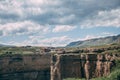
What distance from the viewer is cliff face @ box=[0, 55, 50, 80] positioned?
128375 millimetres

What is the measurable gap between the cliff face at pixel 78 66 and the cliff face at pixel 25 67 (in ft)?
43.7

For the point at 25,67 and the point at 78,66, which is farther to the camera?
the point at 25,67

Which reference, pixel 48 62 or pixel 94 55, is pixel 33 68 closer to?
pixel 48 62

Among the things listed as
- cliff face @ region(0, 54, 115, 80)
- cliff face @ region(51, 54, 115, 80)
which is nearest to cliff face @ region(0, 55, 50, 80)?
cliff face @ region(0, 54, 115, 80)

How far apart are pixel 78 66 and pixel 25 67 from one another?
79.9 ft

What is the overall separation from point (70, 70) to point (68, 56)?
5.46 m

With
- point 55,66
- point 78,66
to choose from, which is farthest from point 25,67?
point 78,66

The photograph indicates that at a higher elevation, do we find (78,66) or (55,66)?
(55,66)

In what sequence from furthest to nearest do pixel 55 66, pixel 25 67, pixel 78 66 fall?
1. pixel 25 67
2. pixel 78 66
3. pixel 55 66

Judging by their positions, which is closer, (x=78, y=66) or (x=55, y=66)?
(x=55, y=66)

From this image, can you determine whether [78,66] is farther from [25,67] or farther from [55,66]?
[25,67]

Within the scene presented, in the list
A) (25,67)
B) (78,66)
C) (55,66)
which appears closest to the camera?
(55,66)

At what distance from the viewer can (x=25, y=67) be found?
132 m

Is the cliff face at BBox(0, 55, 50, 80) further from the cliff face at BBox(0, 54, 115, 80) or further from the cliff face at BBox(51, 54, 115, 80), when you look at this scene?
the cliff face at BBox(51, 54, 115, 80)
